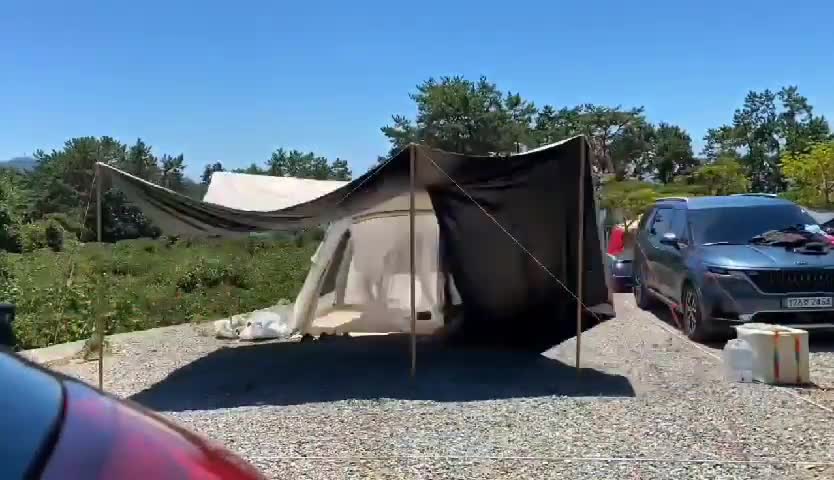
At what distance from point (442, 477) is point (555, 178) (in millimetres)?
3786

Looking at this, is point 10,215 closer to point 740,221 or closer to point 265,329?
point 265,329

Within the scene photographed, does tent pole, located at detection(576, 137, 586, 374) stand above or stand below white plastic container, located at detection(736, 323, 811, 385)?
above

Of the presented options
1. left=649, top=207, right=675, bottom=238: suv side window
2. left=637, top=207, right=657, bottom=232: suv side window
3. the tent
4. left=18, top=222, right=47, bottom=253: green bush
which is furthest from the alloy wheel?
left=18, top=222, right=47, bottom=253: green bush

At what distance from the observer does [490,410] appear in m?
6.59

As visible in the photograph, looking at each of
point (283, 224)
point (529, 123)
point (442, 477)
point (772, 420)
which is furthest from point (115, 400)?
point (529, 123)

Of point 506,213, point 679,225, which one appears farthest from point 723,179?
point 506,213

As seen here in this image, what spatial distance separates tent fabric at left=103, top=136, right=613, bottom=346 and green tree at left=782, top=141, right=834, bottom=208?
1005 inches

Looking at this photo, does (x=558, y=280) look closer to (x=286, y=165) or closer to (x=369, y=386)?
(x=369, y=386)

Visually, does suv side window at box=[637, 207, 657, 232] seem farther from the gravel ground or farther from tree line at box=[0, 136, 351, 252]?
tree line at box=[0, 136, 351, 252]

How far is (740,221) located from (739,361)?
3.01 m

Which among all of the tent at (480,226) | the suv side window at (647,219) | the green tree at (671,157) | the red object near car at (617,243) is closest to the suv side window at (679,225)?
the suv side window at (647,219)

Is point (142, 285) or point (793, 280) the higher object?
Result: point (793, 280)

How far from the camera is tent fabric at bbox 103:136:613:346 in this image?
308 inches

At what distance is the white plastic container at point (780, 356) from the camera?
7.16 meters
